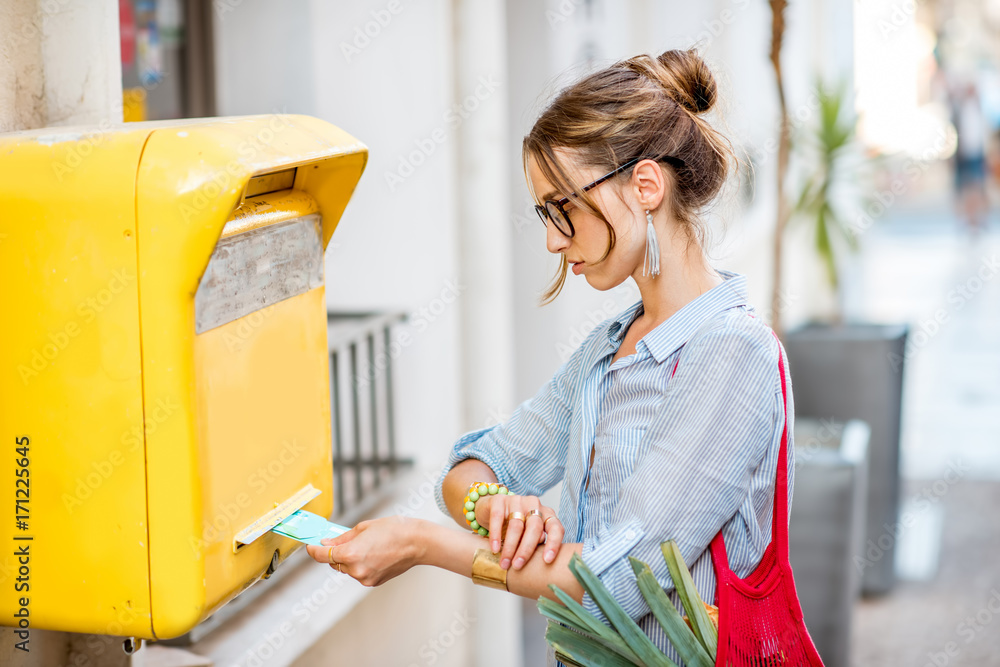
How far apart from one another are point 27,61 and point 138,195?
483 millimetres

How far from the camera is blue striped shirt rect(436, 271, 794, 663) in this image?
1.19 metres

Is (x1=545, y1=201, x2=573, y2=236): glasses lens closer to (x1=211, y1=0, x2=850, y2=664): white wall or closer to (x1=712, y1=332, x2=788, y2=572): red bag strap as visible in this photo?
(x1=712, y1=332, x2=788, y2=572): red bag strap

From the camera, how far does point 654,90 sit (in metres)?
1.33

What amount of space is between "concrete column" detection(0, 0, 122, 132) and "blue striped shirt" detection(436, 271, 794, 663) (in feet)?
2.77

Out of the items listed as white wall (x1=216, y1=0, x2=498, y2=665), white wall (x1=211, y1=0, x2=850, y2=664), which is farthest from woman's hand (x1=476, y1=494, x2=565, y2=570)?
white wall (x1=216, y1=0, x2=498, y2=665)

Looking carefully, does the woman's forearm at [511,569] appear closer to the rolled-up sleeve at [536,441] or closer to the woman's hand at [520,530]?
the woman's hand at [520,530]

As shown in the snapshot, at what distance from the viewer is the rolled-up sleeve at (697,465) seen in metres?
1.19

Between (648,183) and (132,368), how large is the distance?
67cm

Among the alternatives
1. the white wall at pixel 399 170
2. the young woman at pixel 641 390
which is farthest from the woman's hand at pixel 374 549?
the white wall at pixel 399 170

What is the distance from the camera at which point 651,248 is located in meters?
1.32

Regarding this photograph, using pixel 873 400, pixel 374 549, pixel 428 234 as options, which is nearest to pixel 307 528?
pixel 374 549

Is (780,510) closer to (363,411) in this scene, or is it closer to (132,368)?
(132,368)

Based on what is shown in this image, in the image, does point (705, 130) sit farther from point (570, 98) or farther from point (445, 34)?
point (445, 34)

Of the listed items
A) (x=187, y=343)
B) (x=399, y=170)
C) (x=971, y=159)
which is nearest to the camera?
(x=187, y=343)
